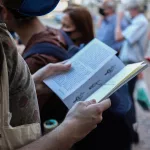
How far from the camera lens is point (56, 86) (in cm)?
148

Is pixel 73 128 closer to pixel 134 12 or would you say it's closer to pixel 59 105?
pixel 59 105

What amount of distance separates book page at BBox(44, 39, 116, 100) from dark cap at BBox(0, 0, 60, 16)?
1.33ft

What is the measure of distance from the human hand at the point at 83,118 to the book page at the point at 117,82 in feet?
0.32

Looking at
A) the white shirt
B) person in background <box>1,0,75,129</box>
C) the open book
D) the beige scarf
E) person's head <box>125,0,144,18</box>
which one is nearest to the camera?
the beige scarf

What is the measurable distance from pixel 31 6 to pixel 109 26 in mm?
3483

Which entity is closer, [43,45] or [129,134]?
[129,134]

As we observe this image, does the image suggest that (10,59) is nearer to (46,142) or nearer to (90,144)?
(46,142)

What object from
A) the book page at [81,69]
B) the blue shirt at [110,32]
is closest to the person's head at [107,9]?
the blue shirt at [110,32]

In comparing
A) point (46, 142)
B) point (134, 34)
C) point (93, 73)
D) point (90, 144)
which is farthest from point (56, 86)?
point (134, 34)

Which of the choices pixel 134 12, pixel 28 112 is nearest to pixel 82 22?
pixel 28 112

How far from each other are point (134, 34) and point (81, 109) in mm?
3000

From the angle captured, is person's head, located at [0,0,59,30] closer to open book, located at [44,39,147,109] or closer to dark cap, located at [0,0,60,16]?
dark cap, located at [0,0,60,16]

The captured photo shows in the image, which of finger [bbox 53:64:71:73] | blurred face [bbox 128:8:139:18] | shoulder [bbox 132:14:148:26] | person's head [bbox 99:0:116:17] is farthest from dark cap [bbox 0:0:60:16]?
person's head [bbox 99:0:116:17]

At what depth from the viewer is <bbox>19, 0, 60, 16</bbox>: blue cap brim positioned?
3.42 ft
